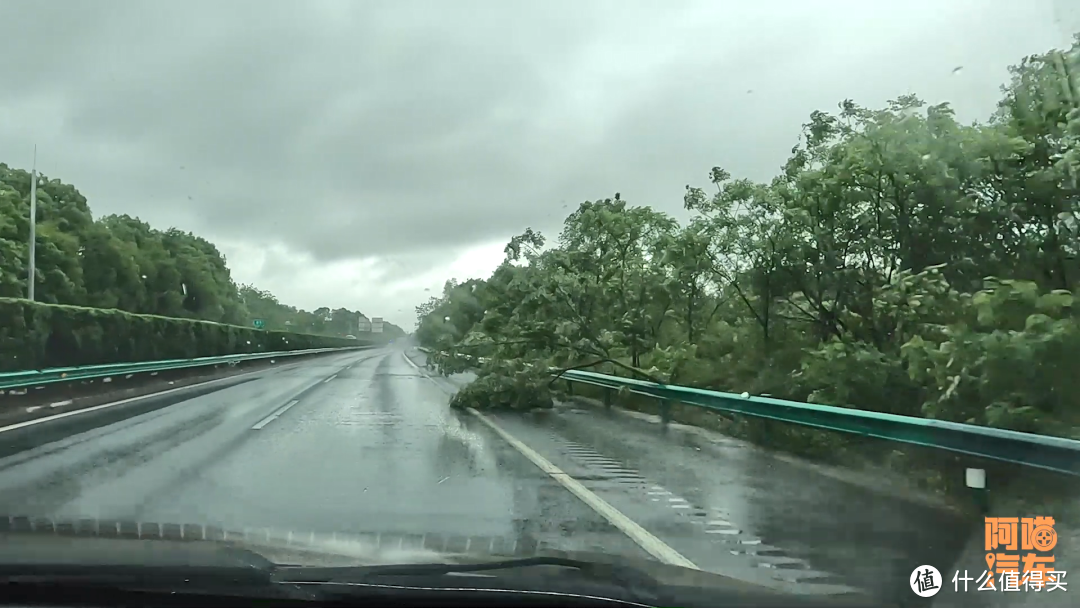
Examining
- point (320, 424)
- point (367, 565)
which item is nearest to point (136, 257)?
point (320, 424)

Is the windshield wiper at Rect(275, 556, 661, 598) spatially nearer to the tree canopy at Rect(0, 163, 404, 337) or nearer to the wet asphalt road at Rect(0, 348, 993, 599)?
the wet asphalt road at Rect(0, 348, 993, 599)

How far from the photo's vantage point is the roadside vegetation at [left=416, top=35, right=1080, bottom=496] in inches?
405

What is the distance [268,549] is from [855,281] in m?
12.9

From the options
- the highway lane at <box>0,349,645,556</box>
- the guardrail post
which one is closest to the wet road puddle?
the highway lane at <box>0,349,645,556</box>

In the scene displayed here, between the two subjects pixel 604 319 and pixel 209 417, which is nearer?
pixel 209 417

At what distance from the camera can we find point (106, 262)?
55.4 m

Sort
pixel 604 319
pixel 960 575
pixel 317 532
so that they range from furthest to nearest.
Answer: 1. pixel 604 319
2. pixel 317 532
3. pixel 960 575

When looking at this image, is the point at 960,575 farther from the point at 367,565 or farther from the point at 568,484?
the point at 568,484

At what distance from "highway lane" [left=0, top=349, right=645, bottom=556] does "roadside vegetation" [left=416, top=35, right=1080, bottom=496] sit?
4309 millimetres

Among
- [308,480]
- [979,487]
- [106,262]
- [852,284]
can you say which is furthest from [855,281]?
[106,262]

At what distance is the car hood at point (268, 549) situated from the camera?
4949 mm

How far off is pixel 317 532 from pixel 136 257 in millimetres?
58763

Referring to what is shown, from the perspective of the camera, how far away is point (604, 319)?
2286 cm

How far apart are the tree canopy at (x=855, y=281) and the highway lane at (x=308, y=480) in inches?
173
